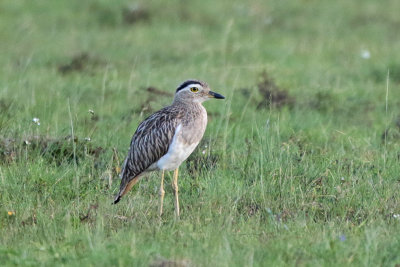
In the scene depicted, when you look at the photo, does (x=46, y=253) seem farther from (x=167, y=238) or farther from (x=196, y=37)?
(x=196, y=37)

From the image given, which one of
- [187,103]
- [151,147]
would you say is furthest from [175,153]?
[187,103]

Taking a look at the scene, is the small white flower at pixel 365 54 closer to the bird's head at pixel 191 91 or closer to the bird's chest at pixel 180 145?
the bird's head at pixel 191 91

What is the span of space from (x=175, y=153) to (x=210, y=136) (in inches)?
46.7

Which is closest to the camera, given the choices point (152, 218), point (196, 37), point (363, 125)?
point (152, 218)

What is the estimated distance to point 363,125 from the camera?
935cm

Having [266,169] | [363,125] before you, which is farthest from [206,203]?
[363,125]

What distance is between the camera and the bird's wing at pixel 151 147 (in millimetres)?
6730

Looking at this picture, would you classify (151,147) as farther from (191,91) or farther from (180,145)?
(191,91)

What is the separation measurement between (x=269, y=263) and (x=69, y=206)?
2062 millimetres

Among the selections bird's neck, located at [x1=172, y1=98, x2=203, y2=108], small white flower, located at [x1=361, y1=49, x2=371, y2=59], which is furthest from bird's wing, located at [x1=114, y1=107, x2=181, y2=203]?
small white flower, located at [x1=361, y1=49, x2=371, y2=59]

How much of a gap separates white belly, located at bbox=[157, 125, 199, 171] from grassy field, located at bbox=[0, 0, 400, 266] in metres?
0.33

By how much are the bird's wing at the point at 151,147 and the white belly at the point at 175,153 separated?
2.2 inches

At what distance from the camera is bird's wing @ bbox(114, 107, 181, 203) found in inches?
265

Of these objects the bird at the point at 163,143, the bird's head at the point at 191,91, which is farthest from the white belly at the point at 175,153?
the bird's head at the point at 191,91
